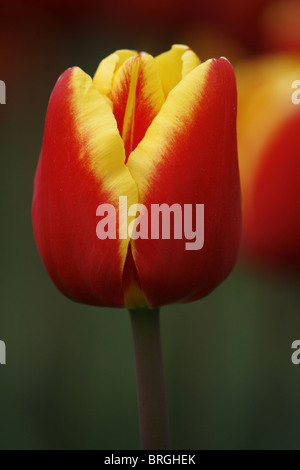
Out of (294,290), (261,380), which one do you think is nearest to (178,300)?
(294,290)

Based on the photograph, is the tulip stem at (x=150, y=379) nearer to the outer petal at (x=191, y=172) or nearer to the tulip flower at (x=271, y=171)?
the outer petal at (x=191, y=172)

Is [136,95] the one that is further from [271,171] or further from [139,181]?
[271,171]

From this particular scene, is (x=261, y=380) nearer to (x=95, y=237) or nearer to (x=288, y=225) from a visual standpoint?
(x=288, y=225)

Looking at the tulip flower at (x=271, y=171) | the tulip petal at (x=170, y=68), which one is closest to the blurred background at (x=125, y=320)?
the tulip flower at (x=271, y=171)

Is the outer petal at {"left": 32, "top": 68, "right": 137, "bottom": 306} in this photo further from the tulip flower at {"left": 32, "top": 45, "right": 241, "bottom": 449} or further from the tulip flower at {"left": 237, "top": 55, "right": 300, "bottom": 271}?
the tulip flower at {"left": 237, "top": 55, "right": 300, "bottom": 271}

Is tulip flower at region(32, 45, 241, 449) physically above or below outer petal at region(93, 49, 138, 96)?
below

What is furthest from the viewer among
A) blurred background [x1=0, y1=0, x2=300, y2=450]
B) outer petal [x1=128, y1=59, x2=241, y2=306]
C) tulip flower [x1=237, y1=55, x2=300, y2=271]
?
blurred background [x1=0, y1=0, x2=300, y2=450]

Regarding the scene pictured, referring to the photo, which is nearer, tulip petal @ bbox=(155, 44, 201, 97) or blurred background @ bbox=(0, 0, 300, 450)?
tulip petal @ bbox=(155, 44, 201, 97)

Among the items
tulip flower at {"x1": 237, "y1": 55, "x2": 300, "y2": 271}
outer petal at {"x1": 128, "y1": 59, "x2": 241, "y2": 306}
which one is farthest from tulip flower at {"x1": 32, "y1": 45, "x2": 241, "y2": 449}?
tulip flower at {"x1": 237, "y1": 55, "x2": 300, "y2": 271}
